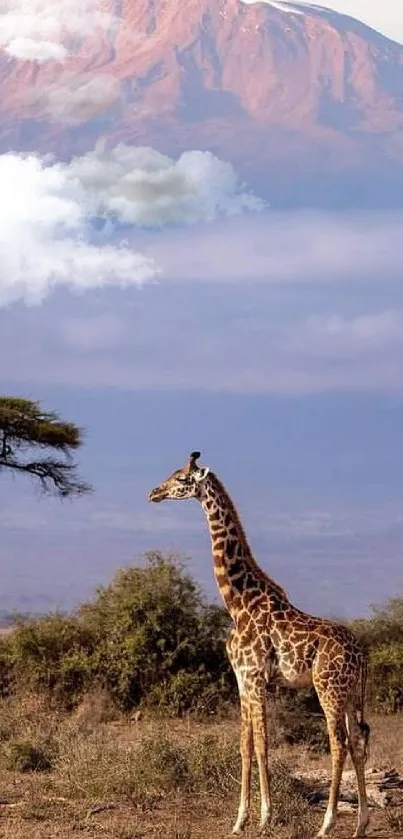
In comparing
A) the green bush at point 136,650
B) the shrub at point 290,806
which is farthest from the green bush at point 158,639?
the shrub at point 290,806

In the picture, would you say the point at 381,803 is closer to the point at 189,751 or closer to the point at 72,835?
the point at 189,751

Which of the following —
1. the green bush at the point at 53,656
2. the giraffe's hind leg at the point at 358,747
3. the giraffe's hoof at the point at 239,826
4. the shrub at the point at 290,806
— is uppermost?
the green bush at the point at 53,656

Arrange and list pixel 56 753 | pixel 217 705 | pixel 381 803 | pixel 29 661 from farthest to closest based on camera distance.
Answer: pixel 29 661, pixel 217 705, pixel 56 753, pixel 381 803

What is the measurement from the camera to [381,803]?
11.9 meters

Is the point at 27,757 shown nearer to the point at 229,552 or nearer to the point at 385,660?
the point at 229,552

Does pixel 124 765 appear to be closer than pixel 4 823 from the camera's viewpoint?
No

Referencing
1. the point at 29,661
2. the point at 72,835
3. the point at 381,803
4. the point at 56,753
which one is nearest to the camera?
the point at 72,835

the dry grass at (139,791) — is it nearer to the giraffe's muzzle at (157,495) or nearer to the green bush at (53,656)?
the giraffe's muzzle at (157,495)

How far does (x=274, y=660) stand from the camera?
10.5 metres

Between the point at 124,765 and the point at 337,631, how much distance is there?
3104 mm

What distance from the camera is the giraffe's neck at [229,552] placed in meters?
11.0

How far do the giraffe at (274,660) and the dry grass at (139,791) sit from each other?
1.58 ft

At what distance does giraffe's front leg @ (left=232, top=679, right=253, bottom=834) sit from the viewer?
10.4 metres

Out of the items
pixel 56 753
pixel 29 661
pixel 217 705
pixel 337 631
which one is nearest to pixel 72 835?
pixel 337 631
